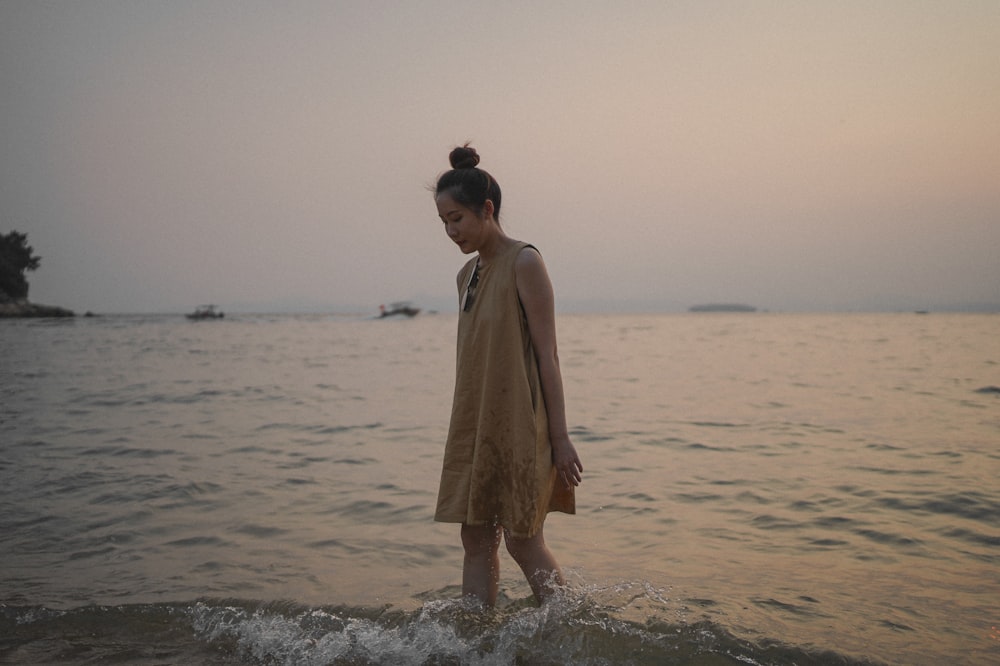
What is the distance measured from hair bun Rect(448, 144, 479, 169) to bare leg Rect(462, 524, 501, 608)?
58.4 inches

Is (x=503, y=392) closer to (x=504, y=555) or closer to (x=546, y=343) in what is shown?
(x=546, y=343)

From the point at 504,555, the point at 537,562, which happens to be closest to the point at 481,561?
the point at 537,562

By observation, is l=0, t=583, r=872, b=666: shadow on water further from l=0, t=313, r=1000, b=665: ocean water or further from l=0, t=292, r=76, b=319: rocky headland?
l=0, t=292, r=76, b=319: rocky headland

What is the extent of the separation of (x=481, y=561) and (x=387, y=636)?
1.84ft

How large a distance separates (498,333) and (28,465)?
6107mm

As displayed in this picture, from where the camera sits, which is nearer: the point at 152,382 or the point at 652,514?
the point at 652,514

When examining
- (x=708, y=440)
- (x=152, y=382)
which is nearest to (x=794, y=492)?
(x=708, y=440)

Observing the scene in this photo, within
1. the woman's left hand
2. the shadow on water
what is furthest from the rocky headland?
the woman's left hand

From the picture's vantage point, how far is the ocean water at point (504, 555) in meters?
3.19

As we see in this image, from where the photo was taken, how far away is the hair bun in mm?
2891

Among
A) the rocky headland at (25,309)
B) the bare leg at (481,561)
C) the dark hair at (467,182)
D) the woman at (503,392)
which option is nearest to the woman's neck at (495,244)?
the woman at (503,392)

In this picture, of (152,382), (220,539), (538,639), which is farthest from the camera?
(152,382)

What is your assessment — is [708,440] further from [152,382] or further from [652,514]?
[152,382]

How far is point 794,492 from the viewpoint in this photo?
5992mm
